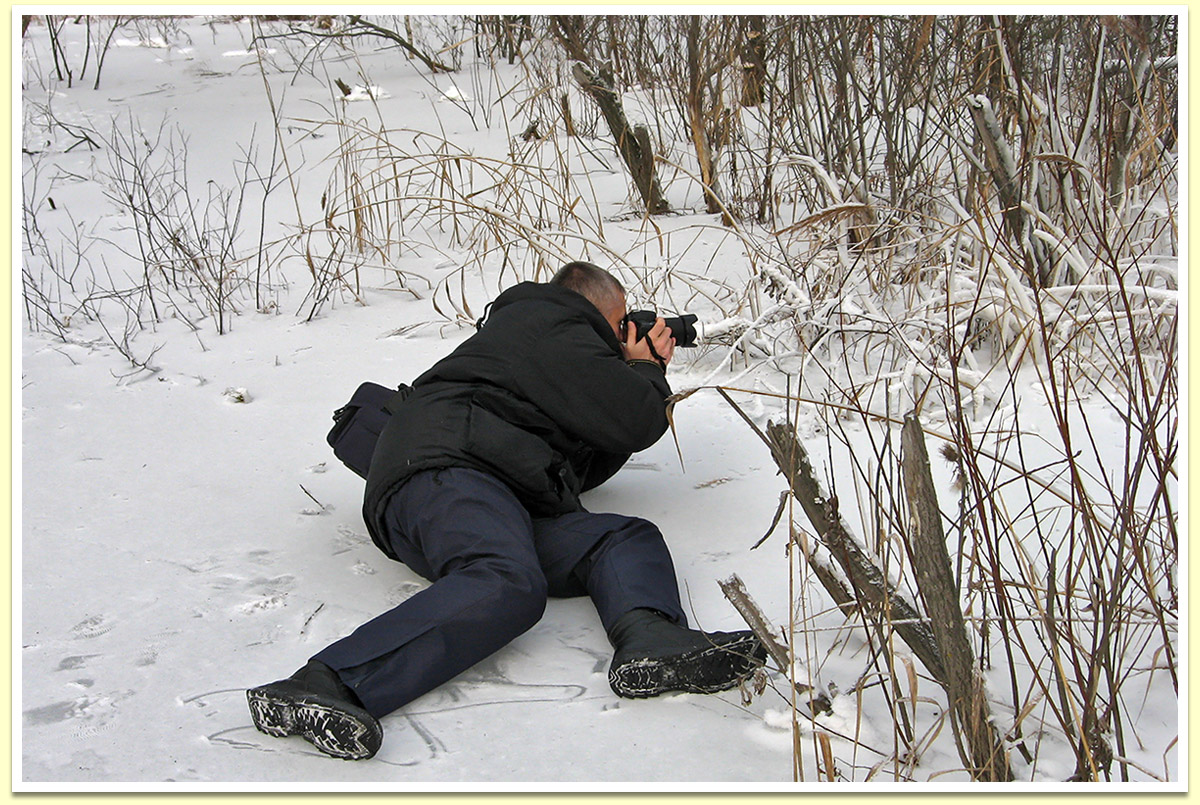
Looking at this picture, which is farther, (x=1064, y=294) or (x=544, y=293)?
(x=1064, y=294)

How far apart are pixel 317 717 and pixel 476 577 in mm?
411

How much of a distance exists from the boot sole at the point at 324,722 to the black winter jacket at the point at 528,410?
62 centimetres

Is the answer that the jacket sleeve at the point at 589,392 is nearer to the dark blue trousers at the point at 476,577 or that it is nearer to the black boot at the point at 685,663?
the dark blue trousers at the point at 476,577

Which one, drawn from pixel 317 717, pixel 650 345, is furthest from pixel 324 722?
pixel 650 345

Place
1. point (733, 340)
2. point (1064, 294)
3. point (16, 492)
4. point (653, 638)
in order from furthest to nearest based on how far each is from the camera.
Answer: point (733, 340) → point (1064, 294) → point (16, 492) → point (653, 638)

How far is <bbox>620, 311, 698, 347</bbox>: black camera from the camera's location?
8.82 feet

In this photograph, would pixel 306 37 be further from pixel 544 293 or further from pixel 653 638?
pixel 653 638

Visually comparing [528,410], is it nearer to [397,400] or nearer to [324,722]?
[397,400]

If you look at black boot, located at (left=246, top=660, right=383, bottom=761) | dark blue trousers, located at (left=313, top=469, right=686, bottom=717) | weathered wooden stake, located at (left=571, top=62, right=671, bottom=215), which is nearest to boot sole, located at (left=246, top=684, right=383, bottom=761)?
black boot, located at (left=246, top=660, right=383, bottom=761)

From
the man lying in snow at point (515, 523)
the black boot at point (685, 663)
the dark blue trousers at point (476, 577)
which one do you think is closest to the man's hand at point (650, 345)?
the man lying in snow at point (515, 523)

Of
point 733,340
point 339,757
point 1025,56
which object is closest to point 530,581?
point 339,757

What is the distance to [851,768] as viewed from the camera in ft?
5.38

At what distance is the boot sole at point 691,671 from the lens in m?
1.85
